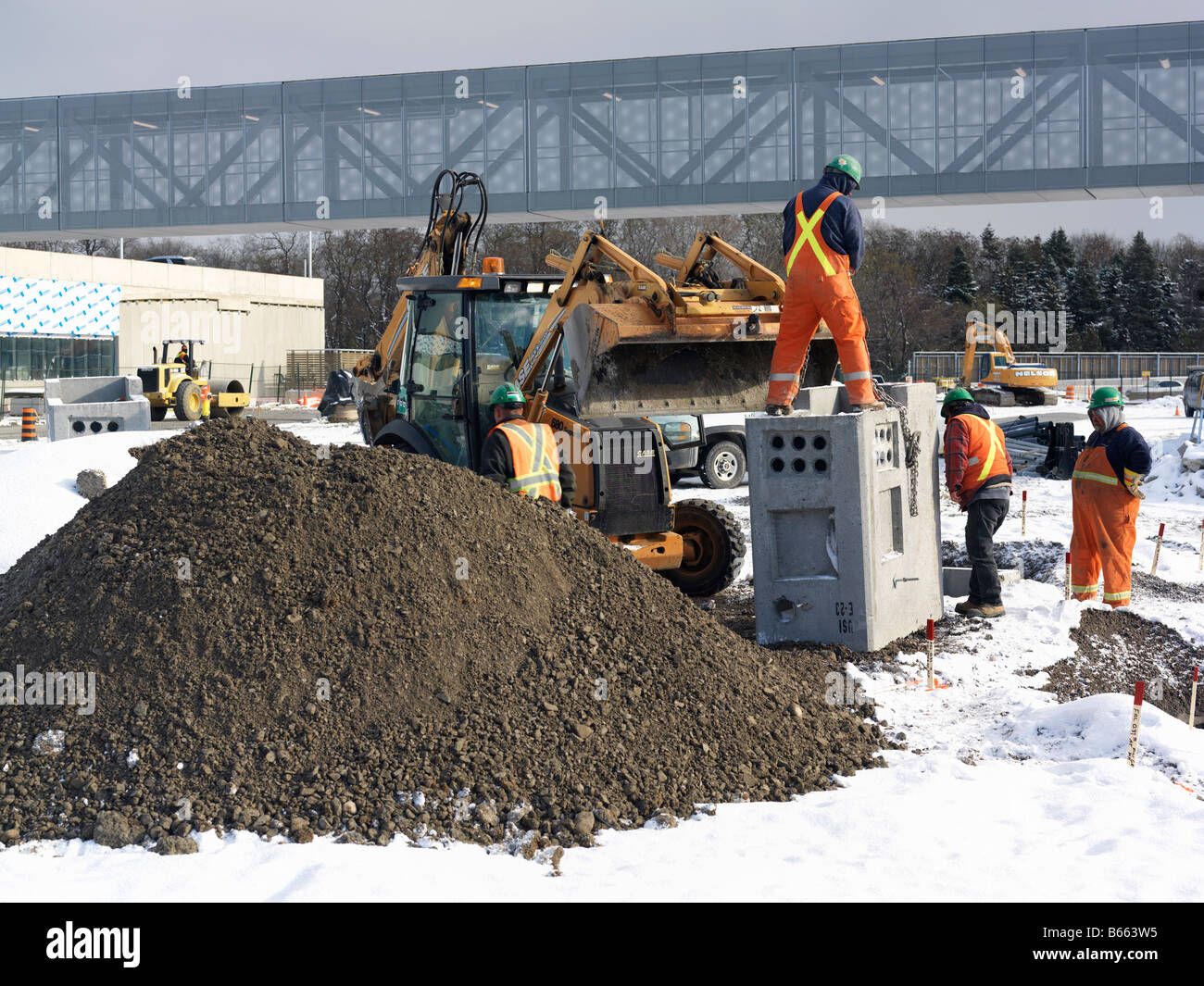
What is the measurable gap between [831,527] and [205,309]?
46.4 metres

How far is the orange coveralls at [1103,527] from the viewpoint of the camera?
352 inches

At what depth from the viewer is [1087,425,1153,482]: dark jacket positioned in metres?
8.75

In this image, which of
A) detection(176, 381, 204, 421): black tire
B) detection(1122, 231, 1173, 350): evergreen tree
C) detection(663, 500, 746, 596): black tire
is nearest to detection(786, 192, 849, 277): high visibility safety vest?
detection(663, 500, 746, 596): black tire

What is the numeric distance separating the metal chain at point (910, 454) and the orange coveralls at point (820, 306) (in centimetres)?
32

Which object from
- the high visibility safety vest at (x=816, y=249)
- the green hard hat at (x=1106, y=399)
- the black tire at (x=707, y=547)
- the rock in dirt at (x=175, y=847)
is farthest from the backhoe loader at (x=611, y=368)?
the rock in dirt at (x=175, y=847)

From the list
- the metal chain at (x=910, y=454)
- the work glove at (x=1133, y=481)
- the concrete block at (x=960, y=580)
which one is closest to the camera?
the metal chain at (x=910, y=454)

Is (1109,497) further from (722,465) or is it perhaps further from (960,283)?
(960,283)

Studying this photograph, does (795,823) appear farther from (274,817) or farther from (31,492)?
(31,492)

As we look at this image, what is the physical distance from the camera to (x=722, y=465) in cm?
1648

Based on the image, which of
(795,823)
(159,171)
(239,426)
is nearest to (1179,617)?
(795,823)

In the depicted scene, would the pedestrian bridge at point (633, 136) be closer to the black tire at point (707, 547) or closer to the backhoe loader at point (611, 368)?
the backhoe loader at point (611, 368)

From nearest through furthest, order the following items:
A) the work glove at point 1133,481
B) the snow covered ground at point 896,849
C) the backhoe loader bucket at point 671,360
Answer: the snow covered ground at point 896,849 → the backhoe loader bucket at point 671,360 → the work glove at point 1133,481

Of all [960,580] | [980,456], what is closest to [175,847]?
[980,456]

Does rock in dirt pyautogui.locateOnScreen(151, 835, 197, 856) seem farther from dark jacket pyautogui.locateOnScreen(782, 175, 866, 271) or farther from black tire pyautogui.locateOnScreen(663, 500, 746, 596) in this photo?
black tire pyautogui.locateOnScreen(663, 500, 746, 596)
